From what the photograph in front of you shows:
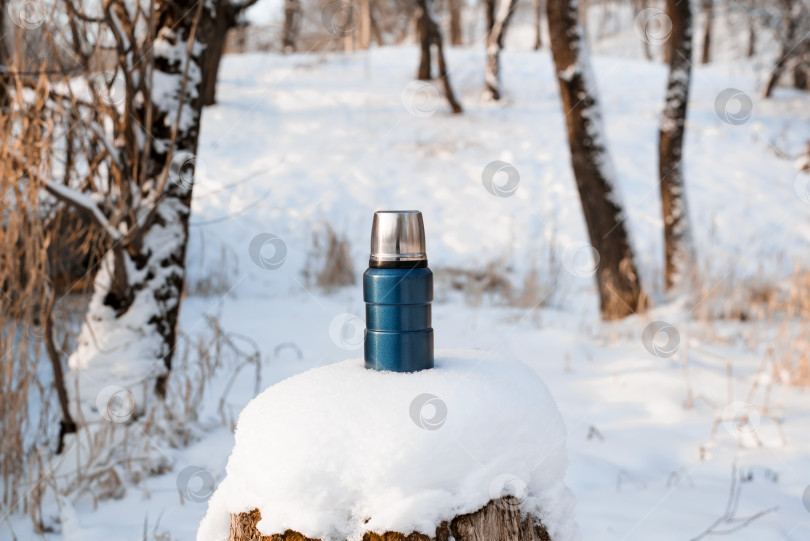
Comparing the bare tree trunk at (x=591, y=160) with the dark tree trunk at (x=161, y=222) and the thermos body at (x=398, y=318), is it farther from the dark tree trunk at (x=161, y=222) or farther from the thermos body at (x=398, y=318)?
the thermos body at (x=398, y=318)

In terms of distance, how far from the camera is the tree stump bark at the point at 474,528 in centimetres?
109

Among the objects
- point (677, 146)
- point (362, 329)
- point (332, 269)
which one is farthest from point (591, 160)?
point (332, 269)

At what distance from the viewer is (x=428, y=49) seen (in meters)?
11.4

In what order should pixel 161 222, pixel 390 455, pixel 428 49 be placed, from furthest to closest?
pixel 428 49 < pixel 161 222 < pixel 390 455

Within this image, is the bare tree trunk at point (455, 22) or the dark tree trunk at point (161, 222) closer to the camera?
the dark tree trunk at point (161, 222)

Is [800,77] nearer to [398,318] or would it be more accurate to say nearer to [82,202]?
[82,202]

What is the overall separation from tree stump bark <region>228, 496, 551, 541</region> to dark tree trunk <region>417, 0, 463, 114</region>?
939 cm

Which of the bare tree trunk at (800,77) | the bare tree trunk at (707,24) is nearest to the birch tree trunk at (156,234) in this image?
the bare tree trunk at (800,77)

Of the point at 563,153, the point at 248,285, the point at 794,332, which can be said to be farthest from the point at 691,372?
the point at 563,153

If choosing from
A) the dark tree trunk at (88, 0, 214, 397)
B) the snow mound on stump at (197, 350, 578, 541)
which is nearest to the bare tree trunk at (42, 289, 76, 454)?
the dark tree trunk at (88, 0, 214, 397)

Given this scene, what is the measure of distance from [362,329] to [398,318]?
2.77 metres

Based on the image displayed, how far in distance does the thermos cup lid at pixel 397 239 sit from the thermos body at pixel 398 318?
20 mm

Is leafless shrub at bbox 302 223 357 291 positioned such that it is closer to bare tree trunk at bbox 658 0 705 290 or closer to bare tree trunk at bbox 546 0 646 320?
bare tree trunk at bbox 546 0 646 320

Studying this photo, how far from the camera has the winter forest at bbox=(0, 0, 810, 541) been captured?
1.15 m
